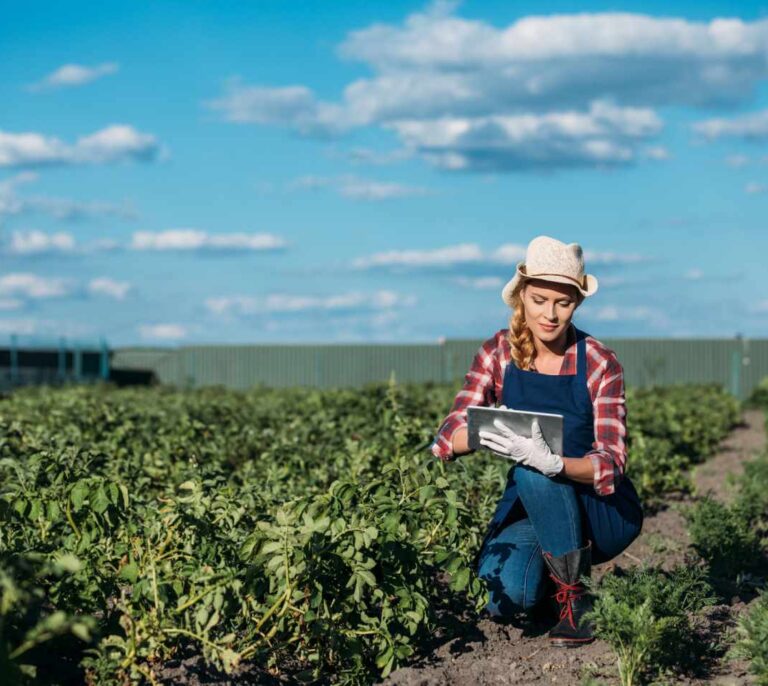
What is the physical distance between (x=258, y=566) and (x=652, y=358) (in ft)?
99.9

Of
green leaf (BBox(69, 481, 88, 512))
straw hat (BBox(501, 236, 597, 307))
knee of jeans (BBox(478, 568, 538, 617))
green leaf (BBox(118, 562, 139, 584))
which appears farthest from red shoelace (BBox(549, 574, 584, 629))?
green leaf (BBox(69, 481, 88, 512))

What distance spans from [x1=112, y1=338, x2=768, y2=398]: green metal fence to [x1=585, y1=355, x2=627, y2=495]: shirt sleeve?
2609cm

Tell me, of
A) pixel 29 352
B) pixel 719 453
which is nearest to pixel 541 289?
pixel 719 453

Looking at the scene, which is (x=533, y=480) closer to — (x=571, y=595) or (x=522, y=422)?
(x=522, y=422)

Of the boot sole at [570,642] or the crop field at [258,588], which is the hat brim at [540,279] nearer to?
the crop field at [258,588]

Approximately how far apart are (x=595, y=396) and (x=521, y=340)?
38 centimetres

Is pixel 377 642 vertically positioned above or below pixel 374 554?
below

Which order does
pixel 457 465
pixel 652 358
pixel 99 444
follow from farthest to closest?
pixel 652 358
pixel 99 444
pixel 457 465

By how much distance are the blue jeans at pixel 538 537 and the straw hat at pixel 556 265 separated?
2.54 ft

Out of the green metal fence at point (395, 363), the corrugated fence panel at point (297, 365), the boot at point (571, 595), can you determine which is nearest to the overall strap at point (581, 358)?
the boot at point (571, 595)

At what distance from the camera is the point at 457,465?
527cm

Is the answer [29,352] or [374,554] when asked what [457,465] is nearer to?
[374,554]

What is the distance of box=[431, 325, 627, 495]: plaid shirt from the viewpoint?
13.4 feet

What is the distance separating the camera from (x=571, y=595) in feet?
13.8
